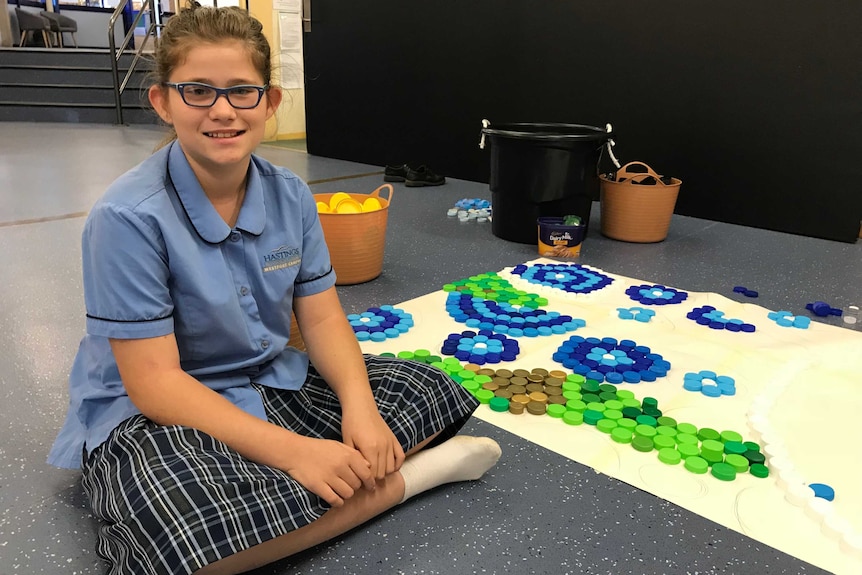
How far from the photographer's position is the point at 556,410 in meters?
1.26

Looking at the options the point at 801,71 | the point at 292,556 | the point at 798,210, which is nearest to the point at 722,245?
the point at 798,210

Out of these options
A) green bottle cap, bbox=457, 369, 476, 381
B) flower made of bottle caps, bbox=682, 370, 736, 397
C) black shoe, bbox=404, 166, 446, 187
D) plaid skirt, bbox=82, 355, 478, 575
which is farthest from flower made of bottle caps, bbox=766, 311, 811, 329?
black shoe, bbox=404, 166, 446, 187

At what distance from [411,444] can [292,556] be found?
0.22 m

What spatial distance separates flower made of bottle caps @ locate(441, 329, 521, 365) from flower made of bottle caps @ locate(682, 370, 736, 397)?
1.17 feet

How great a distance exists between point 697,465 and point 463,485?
373mm

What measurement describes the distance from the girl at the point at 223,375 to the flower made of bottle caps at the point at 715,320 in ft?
2.92

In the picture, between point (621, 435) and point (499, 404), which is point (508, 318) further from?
point (621, 435)

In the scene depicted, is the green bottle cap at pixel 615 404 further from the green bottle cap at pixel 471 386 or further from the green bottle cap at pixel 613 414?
the green bottle cap at pixel 471 386

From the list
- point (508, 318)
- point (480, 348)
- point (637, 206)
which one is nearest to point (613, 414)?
point (480, 348)

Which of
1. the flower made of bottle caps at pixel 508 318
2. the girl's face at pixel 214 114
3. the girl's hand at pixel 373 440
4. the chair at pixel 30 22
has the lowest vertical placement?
the flower made of bottle caps at pixel 508 318

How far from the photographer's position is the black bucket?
2268mm

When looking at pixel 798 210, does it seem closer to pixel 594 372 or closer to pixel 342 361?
pixel 594 372

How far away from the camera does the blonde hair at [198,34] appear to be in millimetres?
888

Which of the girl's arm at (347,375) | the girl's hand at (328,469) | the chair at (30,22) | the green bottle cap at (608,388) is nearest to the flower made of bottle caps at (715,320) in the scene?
the green bottle cap at (608,388)
